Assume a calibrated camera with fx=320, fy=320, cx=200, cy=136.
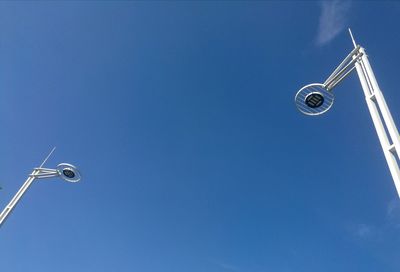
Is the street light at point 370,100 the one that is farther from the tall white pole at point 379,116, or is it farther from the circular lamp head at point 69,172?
the circular lamp head at point 69,172

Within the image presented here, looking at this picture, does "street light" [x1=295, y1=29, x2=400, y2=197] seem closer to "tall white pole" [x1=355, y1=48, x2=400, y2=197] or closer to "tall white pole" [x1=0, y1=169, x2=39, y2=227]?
"tall white pole" [x1=355, y1=48, x2=400, y2=197]

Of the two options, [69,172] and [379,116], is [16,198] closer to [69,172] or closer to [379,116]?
[69,172]

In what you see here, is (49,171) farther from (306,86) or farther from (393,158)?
(393,158)

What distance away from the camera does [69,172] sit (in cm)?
1672

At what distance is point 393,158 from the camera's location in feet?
22.8

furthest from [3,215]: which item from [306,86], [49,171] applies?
[306,86]

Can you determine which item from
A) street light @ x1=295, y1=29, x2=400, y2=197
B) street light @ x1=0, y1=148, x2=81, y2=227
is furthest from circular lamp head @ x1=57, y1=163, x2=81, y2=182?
street light @ x1=295, y1=29, x2=400, y2=197

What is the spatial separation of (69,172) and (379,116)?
47.6 ft

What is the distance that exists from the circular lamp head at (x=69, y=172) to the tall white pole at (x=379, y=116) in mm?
13860

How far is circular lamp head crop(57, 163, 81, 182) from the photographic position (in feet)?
54.0

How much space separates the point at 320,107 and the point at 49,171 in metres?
13.7

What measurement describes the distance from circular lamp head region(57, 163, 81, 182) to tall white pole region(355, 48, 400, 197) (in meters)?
13.9

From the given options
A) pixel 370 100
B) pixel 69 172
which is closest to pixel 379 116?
pixel 370 100

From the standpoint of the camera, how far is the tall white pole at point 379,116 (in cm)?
674
